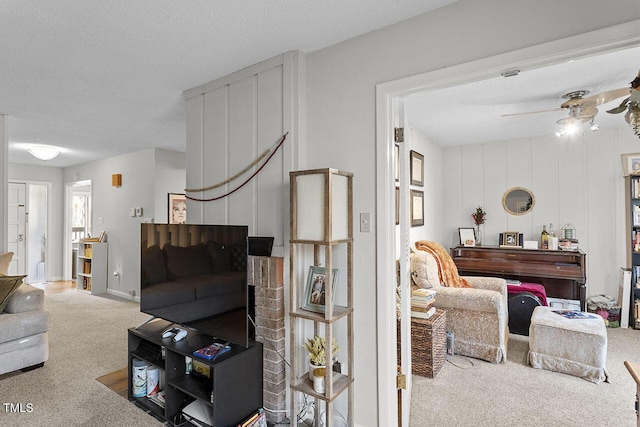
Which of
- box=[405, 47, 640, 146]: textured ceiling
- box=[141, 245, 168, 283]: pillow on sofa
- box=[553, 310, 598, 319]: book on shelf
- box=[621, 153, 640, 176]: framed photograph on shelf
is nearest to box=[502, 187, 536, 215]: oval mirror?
box=[405, 47, 640, 146]: textured ceiling

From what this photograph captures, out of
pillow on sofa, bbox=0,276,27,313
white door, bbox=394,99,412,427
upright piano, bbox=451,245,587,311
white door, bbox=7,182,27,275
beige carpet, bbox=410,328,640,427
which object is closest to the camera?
white door, bbox=394,99,412,427

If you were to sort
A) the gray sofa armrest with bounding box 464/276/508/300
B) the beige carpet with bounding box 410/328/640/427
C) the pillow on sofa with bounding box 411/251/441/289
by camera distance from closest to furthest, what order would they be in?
the beige carpet with bounding box 410/328/640/427 → the pillow on sofa with bounding box 411/251/441/289 → the gray sofa armrest with bounding box 464/276/508/300

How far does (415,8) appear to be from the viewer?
5.75 feet

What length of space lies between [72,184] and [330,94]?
21.9 ft

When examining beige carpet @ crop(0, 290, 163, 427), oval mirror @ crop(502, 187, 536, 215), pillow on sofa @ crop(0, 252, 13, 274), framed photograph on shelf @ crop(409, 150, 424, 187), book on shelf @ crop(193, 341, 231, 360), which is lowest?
beige carpet @ crop(0, 290, 163, 427)

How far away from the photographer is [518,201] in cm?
470

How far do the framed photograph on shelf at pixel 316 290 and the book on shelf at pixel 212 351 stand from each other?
576 mm

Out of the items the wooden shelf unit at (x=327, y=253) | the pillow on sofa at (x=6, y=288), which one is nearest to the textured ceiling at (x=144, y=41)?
the wooden shelf unit at (x=327, y=253)

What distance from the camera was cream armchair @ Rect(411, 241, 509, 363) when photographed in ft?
9.73

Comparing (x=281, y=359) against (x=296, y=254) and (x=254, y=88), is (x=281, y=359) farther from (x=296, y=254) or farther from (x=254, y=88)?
(x=254, y=88)

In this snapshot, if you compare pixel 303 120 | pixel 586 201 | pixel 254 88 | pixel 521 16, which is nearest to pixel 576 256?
pixel 586 201

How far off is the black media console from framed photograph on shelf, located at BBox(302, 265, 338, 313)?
1.61ft

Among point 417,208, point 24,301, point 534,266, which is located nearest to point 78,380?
point 24,301

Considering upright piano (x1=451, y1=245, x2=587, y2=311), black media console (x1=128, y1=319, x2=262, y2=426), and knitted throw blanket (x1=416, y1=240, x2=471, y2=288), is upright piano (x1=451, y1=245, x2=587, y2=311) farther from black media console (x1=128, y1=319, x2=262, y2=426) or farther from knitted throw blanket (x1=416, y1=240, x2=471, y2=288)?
black media console (x1=128, y1=319, x2=262, y2=426)
